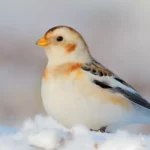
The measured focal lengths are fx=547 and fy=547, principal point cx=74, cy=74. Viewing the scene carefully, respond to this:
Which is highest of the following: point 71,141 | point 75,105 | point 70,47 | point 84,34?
point 84,34

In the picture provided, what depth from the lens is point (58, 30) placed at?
78 cm

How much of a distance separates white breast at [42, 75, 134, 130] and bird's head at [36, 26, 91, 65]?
0.06 meters

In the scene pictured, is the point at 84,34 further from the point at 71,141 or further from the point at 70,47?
the point at 71,141

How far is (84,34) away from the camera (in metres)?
1.75

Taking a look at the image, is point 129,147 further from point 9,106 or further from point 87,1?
point 87,1

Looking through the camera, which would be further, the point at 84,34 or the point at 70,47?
the point at 84,34

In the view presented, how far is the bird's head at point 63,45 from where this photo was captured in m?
0.78

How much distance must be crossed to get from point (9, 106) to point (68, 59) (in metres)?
0.87

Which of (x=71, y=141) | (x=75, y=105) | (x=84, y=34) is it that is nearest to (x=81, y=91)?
(x=75, y=105)

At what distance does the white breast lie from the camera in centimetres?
70

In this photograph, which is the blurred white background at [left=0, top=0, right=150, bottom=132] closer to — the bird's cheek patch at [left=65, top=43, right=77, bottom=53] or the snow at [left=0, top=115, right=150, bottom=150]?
the bird's cheek patch at [left=65, top=43, right=77, bottom=53]

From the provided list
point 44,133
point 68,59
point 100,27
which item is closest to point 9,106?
point 100,27

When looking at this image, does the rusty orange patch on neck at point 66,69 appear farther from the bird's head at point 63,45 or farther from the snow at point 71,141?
the snow at point 71,141

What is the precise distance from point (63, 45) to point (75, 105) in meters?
0.12
